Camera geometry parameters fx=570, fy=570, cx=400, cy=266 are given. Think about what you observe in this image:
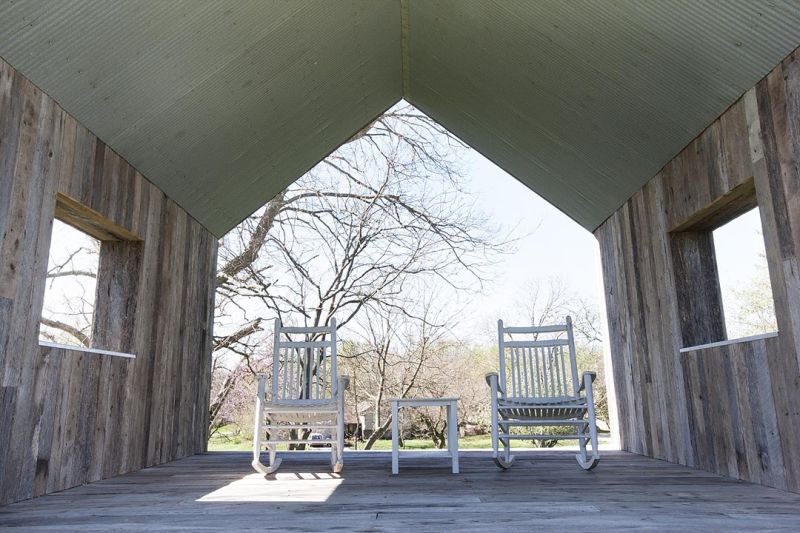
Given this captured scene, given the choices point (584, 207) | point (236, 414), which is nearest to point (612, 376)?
point (584, 207)

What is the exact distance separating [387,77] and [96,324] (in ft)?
9.70

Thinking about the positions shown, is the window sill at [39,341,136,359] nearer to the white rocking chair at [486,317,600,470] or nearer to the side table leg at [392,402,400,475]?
the side table leg at [392,402,400,475]

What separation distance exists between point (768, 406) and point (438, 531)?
6.23ft

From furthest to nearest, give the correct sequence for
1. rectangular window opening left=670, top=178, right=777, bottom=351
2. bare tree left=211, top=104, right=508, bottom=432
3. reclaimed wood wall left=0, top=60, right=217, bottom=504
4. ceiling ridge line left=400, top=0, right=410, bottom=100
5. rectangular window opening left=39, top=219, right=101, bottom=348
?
bare tree left=211, top=104, right=508, bottom=432, rectangular window opening left=39, top=219, right=101, bottom=348, ceiling ridge line left=400, top=0, right=410, bottom=100, rectangular window opening left=670, top=178, right=777, bottom=351, reclaimed wood wall left=0, top=60, right=217, bottom=504

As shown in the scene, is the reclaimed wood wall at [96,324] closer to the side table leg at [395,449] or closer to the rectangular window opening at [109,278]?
the rectangular window opening at [109,278]

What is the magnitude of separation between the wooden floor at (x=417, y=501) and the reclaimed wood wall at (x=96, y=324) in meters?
0.24

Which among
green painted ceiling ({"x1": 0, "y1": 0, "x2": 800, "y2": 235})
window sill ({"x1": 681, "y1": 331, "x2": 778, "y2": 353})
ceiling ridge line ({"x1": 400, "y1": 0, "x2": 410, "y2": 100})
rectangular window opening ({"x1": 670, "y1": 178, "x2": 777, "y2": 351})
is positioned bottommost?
window sill ({"x1": 681, "y1": 331, "x2": 778, "y2": 353})

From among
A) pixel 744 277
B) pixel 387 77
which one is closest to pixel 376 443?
pixel 387 77

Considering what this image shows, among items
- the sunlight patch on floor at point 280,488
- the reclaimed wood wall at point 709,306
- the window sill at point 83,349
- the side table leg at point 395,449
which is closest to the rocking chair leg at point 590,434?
the reclaimed wood wall at point 709,306

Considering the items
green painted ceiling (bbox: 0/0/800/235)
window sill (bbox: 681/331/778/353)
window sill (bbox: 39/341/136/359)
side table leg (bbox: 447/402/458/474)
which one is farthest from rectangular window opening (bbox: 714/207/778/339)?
window sill (bbox: 39/341/136/359)

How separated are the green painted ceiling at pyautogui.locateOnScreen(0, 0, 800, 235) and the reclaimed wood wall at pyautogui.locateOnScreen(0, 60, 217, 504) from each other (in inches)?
7.9

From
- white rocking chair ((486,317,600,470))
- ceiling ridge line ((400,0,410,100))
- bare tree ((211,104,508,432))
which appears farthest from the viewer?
bare tree ((211,104,508,432))

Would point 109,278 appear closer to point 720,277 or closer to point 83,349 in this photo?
point 83,349

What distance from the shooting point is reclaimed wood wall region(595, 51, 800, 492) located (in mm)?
2623
